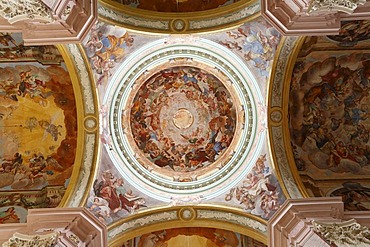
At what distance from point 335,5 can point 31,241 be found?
275 inches

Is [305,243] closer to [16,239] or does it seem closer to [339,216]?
[339,216]

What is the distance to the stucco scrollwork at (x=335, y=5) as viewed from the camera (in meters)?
9.24

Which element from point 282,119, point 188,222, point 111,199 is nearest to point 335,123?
point 282,119

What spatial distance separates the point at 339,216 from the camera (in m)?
10.8

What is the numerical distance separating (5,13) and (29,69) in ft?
13.1

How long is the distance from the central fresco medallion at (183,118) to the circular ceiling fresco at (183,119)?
28mm

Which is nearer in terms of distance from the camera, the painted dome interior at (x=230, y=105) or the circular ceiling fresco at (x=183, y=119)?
the painted dome interior at (x=230, y=105)

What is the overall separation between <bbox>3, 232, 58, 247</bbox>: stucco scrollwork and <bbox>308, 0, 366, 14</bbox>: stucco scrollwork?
21.2 feet

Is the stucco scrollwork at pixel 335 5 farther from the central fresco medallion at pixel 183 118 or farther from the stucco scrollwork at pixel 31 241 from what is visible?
the stucco scrollwork at pixel 31 241

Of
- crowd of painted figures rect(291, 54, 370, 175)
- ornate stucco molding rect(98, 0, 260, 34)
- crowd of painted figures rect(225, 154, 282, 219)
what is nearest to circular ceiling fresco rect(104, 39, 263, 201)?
crowd of painted figures rect(225, 154, 282, 219)

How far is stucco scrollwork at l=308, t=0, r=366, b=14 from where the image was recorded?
9242mm

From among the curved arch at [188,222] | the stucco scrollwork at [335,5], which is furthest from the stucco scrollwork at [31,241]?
Answer: the stucco scrollwork at [335,5]

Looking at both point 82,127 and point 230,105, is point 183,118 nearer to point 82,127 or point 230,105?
point 230,105

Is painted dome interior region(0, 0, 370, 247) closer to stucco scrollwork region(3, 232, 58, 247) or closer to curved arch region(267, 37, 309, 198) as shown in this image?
curved arch region(267, 37, 309, 198)
